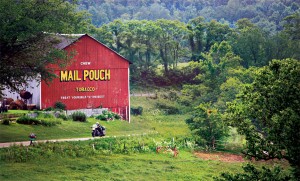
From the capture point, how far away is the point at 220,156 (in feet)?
123

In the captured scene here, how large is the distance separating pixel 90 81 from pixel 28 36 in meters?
13.6

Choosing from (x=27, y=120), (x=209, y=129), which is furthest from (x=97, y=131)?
(x=209, y=129)

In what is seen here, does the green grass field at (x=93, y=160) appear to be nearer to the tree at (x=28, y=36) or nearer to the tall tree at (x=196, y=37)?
the tree at (x=28, y=36)

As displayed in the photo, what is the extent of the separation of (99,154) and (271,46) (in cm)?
3359

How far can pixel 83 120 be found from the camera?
40.7m

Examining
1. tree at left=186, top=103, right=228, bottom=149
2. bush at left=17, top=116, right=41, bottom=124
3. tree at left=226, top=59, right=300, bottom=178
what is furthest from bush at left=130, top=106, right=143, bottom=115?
tree at left=226, top=59, right=300, bottom=178

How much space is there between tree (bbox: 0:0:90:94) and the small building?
787cm

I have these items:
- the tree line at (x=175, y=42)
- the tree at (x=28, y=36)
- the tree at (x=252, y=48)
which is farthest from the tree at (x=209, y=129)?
the tree at (x=252, y=48)

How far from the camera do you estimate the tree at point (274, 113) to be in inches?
897

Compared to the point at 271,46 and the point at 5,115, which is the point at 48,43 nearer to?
the point at 5,115

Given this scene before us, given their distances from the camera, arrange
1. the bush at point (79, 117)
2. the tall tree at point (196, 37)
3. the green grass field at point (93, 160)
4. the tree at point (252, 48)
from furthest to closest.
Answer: the tall tree at point (196, 37) < the tree at point (252, 48) < the bush at point (79, 117) < the green grass field at point (93, 160)

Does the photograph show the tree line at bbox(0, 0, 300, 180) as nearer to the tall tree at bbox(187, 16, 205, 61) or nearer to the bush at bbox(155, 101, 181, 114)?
the tall tree at bbox(187, 16, 205, 61)

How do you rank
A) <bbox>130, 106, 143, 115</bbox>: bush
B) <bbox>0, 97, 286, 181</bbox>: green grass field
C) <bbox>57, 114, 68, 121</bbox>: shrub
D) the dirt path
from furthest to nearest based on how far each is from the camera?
<bbox>130, 106, 143, 115</bbox>: bush → <bbox>57, 114, 68, 121</bbox>: shrub → the dirt path → <bbox>0, 97, 286, 181</bbox>: green grass field

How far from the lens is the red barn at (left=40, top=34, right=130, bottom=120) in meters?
43.4
